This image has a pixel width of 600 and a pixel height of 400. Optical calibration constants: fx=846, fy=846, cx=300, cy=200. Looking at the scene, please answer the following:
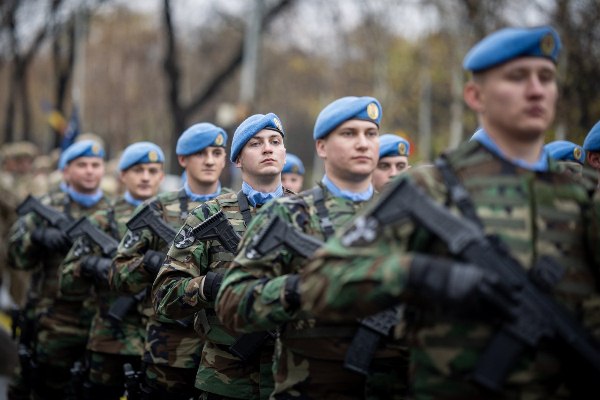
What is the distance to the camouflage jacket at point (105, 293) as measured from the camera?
22.1 feet

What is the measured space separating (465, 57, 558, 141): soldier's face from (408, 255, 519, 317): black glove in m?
0.58

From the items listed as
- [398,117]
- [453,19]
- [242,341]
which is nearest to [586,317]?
[242,341]

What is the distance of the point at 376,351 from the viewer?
150 inches

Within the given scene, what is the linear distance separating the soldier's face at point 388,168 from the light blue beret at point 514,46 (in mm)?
2962

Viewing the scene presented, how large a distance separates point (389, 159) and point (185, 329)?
187 cm

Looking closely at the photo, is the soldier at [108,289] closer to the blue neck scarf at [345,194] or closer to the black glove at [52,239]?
the black glove at [52,239]

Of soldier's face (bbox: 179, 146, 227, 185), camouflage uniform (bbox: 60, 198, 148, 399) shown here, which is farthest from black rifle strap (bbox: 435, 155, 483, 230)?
camouflage uniform (bbox: 60, 198, 148, 399)

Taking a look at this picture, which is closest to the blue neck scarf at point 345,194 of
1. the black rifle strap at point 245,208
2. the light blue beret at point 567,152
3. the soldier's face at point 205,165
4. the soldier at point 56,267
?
the black rifle strap at point 245,208

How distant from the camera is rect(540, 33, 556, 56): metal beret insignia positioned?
3.03 metres

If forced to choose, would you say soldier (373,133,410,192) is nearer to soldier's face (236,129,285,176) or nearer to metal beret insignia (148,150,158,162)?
soldier's face (236,129,285,176)

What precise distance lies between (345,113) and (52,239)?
4.31m

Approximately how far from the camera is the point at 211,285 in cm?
464

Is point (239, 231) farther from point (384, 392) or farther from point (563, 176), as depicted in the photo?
point (563, 176)

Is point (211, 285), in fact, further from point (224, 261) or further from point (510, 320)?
point (510, 320)
